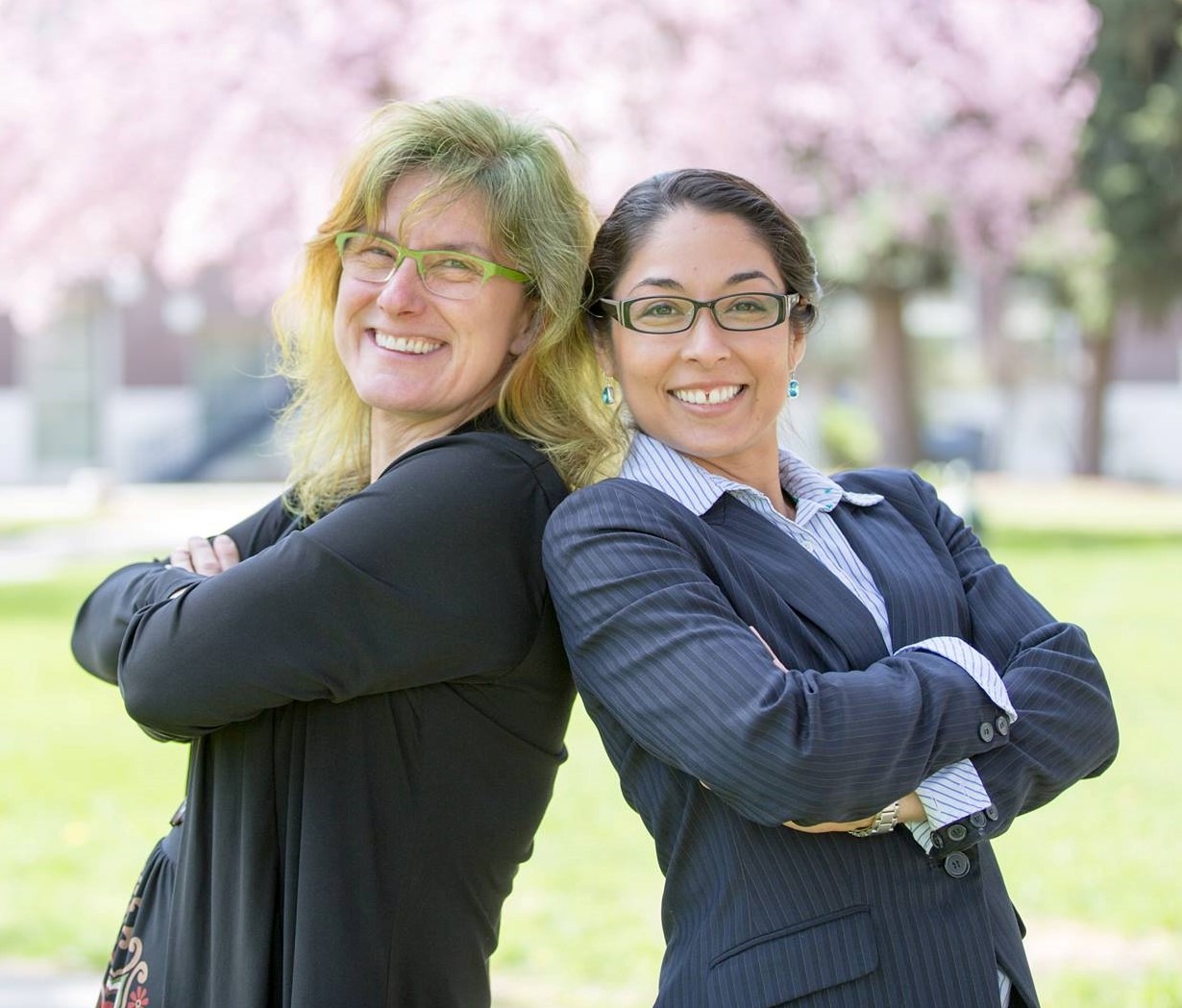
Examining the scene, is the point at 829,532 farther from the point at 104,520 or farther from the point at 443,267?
the point at 104,520

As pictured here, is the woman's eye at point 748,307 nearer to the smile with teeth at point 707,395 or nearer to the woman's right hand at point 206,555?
the smile with teeth at point 707,395

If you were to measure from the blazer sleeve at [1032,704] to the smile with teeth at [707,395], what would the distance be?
496 millimetres

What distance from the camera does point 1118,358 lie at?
35938 mm

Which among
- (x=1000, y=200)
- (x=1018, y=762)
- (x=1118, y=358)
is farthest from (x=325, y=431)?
(x=1118, y=358)

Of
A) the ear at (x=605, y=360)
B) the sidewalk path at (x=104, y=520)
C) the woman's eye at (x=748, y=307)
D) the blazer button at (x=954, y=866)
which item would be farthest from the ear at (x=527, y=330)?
the sidewalk path at (x=104, y=520)

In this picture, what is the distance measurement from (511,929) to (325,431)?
2.56 meters

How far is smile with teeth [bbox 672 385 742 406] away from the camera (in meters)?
2.23

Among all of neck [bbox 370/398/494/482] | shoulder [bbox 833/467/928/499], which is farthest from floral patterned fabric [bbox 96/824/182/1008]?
shoulder [bbox 833/467/928/499]

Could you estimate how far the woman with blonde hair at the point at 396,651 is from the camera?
204 centimetres

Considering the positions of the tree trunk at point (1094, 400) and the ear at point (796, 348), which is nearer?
the ear at point (796, 348)

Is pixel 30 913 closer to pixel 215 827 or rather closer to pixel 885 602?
pixel 215 827

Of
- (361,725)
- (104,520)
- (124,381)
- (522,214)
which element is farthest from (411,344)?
(124,381)

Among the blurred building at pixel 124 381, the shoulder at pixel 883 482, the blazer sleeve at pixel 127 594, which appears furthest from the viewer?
the blurred building at pixel 124 381

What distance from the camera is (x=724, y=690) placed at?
190 centimetres
